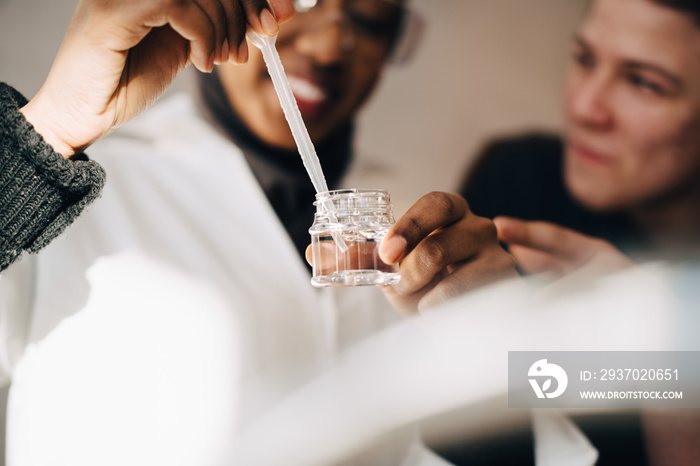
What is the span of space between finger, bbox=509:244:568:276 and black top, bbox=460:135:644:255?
6cm

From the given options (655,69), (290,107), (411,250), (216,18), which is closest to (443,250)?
(411,250)

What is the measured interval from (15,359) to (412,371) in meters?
0.66

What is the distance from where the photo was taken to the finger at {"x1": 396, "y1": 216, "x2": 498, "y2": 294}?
573 millimetres

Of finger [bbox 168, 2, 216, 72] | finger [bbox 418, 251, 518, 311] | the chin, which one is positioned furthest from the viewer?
the chin

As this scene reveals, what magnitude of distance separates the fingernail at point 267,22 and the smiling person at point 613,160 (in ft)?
1.75

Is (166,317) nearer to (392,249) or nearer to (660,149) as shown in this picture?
(392,249)

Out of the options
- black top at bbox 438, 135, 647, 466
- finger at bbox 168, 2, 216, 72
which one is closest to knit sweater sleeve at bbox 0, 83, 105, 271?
finger at bbox 168, 2, 216, 72

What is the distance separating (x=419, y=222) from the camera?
1.84ft

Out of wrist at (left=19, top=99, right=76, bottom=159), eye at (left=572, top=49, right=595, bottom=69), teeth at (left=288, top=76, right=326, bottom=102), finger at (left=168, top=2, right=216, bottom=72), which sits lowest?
wrist at (left=19, top=99, right=76, bottom=159)

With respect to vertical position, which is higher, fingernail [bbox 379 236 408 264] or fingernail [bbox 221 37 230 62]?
fingernail [bbox 221 37 230 62]

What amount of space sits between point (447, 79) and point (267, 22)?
1.68 feet

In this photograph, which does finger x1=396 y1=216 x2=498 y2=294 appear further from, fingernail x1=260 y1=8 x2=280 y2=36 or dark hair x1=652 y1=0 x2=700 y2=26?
dark hair x1=652 y1=0 x2=700 y2=26

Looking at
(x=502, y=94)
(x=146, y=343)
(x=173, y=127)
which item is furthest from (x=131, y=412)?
(x=502, y=94)

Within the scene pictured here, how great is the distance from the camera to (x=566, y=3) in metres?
0.88
